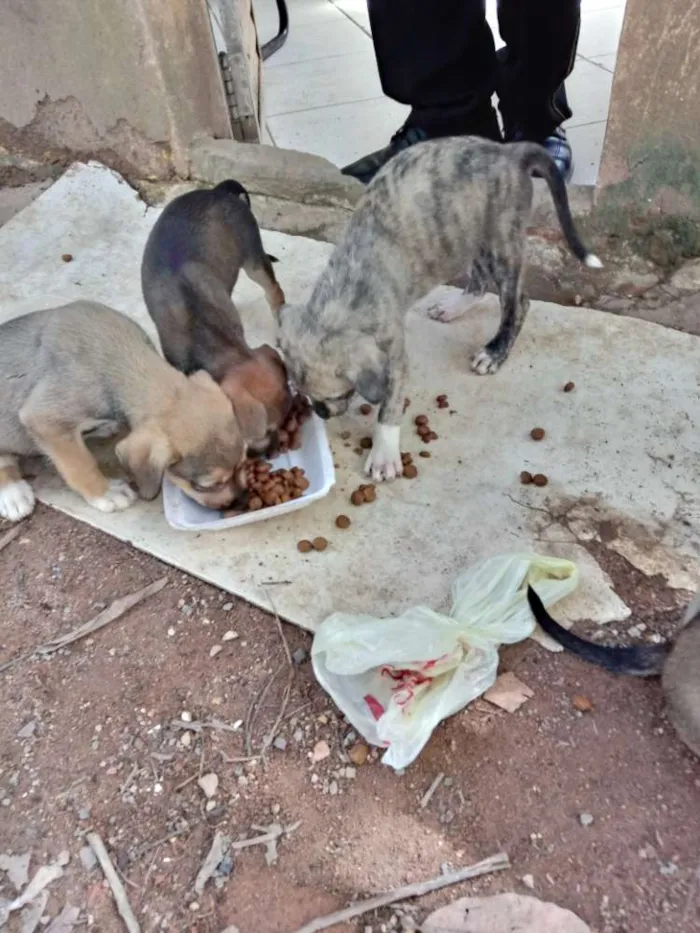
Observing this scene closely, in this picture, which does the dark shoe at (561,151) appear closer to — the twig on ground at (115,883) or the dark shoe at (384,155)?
the dark shoe at (384,155)

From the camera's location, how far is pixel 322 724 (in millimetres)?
2686

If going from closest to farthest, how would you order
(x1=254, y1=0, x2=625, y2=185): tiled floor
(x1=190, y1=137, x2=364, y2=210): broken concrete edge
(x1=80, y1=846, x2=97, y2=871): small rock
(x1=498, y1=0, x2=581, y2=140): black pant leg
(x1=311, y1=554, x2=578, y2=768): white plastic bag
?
(x1=80, y1=846, x2=97, y2=871): small rock, (x1=311, y1=554, x2=578, y2=768): white plastic bag, (x1=498, y1=0, x2=581, y2=140): black pant leg, (x1=190, y1=137, x2=364, y2=210): broken concrete edge, (x1=254, y1=0, x2=625, y2=185): tiled floor

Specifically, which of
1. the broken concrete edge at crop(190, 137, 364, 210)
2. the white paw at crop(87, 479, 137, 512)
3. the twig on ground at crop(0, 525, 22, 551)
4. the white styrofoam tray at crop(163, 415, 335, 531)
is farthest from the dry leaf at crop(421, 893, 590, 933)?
the broken concrete edge at crop(190, 137, 364, 210)

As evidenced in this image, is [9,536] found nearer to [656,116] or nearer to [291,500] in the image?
[291,500]

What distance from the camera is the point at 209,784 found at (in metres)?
2.56

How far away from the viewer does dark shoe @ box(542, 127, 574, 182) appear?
4.94 m

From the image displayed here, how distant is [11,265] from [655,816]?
14.1ft

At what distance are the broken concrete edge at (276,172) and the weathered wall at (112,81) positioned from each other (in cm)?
15

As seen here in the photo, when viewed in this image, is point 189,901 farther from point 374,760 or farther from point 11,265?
point 11,265

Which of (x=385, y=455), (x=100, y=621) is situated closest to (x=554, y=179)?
(x=385, y=455)

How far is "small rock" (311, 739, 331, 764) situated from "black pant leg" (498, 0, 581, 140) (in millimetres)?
3980

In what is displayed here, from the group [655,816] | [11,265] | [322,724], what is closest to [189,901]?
[322,724]

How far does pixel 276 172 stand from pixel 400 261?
1.77m

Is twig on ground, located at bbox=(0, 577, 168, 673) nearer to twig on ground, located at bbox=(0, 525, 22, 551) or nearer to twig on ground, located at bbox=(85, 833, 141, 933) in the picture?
twig on ground, located at bbox=(0, 525, 22, 551)
